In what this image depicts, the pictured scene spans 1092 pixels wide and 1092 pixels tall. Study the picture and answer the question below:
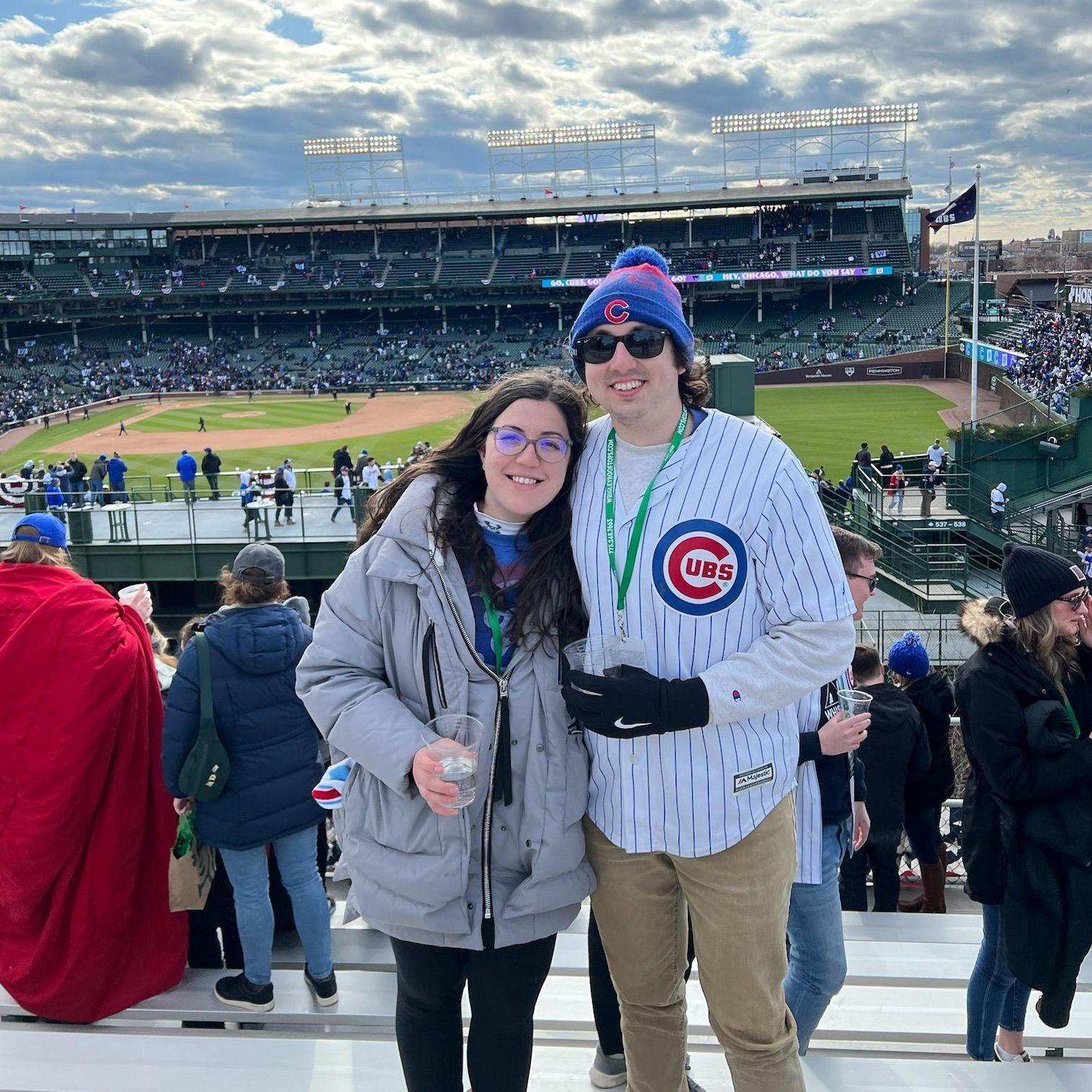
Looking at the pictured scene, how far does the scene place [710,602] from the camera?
2.28 m

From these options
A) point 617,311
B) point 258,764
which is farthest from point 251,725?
point 617,311

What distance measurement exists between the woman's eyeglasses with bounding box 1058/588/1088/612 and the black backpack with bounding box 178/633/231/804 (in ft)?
9.51

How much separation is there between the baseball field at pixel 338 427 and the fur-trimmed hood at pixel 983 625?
2331 centimetres

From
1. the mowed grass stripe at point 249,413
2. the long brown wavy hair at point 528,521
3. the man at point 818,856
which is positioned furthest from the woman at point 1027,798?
the mowed grass stripe at point 249,413

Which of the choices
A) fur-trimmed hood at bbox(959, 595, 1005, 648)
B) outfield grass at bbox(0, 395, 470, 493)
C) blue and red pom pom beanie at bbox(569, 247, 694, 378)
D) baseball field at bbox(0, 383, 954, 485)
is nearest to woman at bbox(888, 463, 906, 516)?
baseball field at bbox(0, 383, 954, 485)

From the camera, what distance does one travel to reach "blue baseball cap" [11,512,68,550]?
11.4 feet

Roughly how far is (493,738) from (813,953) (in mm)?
1376

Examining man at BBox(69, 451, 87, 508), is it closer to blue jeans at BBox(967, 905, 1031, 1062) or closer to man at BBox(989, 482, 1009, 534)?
man at BBox(989, 482, 1009, 534)

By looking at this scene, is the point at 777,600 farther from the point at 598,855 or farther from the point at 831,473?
the point at 831,473

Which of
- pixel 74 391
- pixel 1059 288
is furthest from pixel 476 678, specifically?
pixel 1059 288

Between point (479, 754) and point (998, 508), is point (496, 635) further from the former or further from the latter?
point (998, 508)

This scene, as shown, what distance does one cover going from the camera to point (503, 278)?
63.2 meters

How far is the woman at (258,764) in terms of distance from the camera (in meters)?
3.39

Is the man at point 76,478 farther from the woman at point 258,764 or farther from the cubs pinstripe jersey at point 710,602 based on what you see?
the cubs pinstripe jersey at point 710,602
